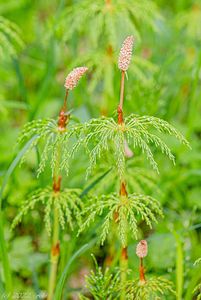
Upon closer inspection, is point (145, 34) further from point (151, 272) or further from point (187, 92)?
point (151, 272)

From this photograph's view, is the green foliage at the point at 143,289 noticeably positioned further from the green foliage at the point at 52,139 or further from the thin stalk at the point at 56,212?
the green foliage at the point at 52,139

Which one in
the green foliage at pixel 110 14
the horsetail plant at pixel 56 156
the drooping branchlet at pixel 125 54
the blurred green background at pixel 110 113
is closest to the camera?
the drooping branchlet at pixel 125 54

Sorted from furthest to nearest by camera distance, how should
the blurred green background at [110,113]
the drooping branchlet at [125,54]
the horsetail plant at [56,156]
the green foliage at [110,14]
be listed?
1. the green foliage at [110,14]
2. the blurred green background at [110,113]
3. the horsetail plant at [56,156]
4. the drooping branchlet at [125,54]

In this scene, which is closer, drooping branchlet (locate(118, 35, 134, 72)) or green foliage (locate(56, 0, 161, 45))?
drooping branchlet (locate(118, 35, 134, 72))

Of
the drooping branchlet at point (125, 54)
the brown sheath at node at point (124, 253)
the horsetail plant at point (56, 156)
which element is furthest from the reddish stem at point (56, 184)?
the drooping branchlet at point (125, 54)

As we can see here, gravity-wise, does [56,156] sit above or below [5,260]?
above

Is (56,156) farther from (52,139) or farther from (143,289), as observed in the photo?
(143,289)

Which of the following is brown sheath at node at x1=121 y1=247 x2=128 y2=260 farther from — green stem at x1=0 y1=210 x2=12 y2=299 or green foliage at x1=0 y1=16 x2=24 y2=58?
green foliage at x1=0 y1=16 x2=24 y2=58

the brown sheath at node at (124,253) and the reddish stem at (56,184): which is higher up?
the reddish stem at (56,184)

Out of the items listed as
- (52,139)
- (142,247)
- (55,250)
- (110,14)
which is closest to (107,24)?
(110,14)

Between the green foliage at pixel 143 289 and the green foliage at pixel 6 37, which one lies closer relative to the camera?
the green foliage at pixel 143 289

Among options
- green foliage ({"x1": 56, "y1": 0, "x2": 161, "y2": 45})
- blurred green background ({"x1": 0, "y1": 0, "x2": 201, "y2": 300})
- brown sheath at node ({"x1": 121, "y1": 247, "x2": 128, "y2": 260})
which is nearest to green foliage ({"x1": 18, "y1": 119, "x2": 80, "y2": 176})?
blurred green background ({"x1": 0, "y1": 0, "x2": 201, "y2": 300})
